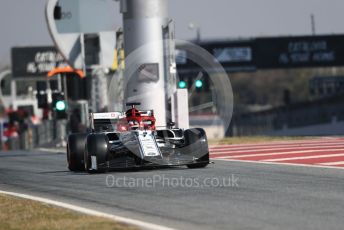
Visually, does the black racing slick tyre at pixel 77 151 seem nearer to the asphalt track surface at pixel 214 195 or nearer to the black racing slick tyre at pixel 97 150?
the asphalt track surface at pixel 214 195

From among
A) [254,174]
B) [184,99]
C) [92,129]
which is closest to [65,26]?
[184,99]

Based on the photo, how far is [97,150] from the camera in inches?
626

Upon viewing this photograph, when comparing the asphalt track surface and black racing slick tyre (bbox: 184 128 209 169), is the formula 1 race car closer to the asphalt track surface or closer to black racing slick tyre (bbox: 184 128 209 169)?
black racing slick tyre (bbox: 184 128 209 169)

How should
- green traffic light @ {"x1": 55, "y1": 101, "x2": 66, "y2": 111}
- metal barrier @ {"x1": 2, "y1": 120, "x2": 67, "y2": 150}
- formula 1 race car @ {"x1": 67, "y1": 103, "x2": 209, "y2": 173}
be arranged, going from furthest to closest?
metal barrier @ {"x1": 2, "y1": 120, "x2": 67, "y2": 150}
green traffic light @ {"x1": 55, "y1": 101, "x2": 66, "y2": 111}
formula 1 race car @ {"x1": 67, "y1": 103, "x2": 209, "y2": 173}

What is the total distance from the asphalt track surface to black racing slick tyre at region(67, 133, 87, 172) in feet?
0.78

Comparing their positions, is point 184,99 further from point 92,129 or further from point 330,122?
point 330,122

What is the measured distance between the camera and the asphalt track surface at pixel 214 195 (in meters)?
9.41

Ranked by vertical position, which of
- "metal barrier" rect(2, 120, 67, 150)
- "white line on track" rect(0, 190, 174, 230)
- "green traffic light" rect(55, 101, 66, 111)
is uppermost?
"green traffic light" rect(55, 101, 66, 111)

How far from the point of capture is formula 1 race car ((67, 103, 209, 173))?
15.8 metres

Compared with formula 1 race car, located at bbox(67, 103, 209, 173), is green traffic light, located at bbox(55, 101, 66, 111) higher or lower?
higher

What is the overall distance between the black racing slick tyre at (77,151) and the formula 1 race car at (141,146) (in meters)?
0.25

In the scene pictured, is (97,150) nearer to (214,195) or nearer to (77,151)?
(77,151)

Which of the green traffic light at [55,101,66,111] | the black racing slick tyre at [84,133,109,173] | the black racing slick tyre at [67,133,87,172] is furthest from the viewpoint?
the green traffic light at [55,101,66,111]

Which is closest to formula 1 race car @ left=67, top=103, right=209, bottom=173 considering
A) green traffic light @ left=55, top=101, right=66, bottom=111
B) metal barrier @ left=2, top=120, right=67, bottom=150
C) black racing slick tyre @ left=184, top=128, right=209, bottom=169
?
black racing slick tyre @ left=184, top=128, right=209, bottom=169
